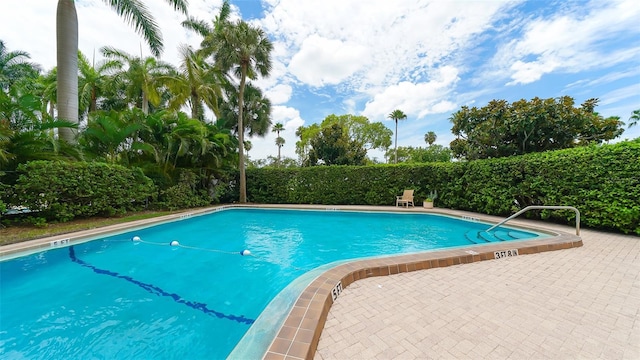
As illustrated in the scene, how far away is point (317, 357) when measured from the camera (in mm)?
1921

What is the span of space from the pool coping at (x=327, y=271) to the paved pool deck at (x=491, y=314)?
0.12 metres

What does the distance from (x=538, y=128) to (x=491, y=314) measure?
39.3ft

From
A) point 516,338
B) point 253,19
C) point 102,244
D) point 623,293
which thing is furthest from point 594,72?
point 102,244

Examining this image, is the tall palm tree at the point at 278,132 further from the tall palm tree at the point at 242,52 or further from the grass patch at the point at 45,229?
the grass patch at the point at 45,229

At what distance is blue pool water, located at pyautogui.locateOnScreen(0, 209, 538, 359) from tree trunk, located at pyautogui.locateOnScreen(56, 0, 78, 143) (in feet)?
15.7

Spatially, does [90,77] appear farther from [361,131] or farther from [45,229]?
[361,131]

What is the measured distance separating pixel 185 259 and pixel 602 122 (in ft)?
58.8

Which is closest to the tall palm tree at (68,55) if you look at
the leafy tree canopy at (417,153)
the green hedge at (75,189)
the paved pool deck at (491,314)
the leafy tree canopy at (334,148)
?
the green hedge at (75,189)

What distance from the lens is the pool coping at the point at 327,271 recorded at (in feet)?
6.52

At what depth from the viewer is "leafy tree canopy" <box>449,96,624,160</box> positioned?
34.2 ft

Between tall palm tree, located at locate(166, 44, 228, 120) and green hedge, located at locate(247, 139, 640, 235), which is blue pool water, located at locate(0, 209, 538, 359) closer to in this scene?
green hedge, located at locate(247, 139, 640, 235)

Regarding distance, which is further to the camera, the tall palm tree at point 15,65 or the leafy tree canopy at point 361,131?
the leafy tree canopy at point 361,131

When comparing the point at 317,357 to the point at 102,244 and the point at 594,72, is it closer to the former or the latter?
the point at 102,244

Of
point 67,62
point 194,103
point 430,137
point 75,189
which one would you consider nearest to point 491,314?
point 75,189
